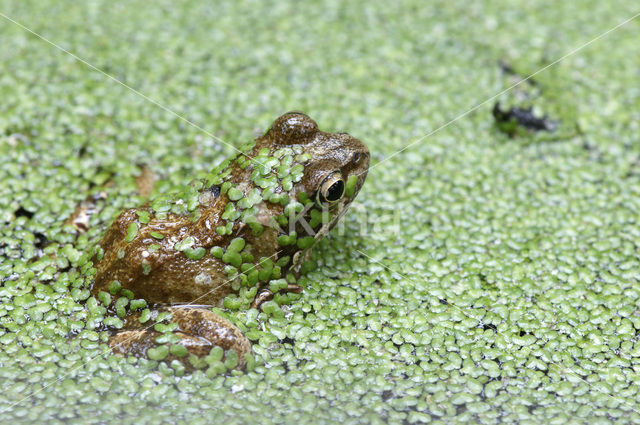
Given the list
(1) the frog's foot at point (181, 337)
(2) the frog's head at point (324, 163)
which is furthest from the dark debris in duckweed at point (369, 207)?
(2) the frog's head at point (324, 163)

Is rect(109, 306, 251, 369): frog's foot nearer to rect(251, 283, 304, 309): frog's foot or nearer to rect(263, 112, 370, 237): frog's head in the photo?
rect(251, 283, 304, 309): frog's foot

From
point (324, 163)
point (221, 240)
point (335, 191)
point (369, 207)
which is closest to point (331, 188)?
point (335, 191)

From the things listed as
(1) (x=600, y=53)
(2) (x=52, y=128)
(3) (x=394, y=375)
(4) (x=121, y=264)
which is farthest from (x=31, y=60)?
(1) (x=600, y=53)

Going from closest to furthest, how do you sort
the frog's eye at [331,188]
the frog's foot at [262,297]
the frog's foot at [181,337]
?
the frog's foot at [181,337]
the frog's eye at [331,188]
the frog's foot at [262,297]

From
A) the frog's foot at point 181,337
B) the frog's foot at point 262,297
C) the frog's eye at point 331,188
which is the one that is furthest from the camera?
the frog's foot at point 262,297

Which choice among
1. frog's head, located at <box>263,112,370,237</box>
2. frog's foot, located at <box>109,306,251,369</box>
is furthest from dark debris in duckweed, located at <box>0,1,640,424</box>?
frog's head, located at <box>263,112,370,237</box>

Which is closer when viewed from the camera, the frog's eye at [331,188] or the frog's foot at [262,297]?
the frog's eye at [331,188]

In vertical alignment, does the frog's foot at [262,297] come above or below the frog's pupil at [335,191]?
below

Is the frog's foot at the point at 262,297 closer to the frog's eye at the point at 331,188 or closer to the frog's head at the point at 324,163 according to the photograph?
the frog's head at the point at 324,163

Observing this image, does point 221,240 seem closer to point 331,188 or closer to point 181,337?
point 181,337
